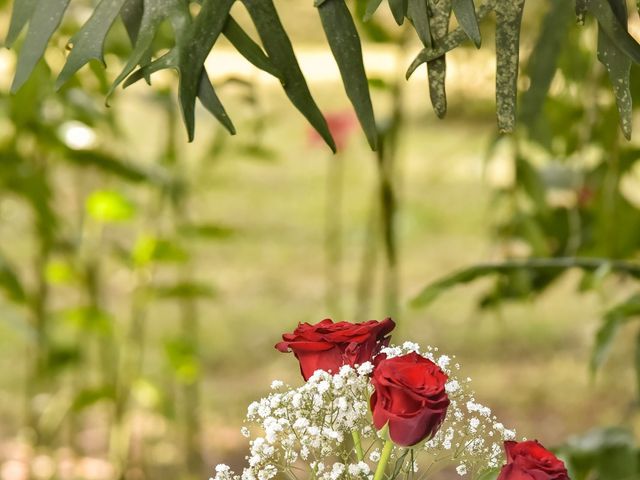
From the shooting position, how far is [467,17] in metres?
0.56

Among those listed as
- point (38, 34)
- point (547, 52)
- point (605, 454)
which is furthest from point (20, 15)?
point (605, 454)

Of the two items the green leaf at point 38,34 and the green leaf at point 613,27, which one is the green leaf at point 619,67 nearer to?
the green leaf at point 613,27

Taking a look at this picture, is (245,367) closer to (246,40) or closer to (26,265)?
(26,265)

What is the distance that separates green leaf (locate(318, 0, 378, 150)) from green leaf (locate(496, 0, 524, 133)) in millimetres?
67

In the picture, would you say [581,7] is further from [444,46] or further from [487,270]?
[487,270]

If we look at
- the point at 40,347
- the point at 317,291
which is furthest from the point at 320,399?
the point at 317,291

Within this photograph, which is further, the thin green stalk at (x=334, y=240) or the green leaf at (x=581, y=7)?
the thin green stalk at (x=334, y=240)

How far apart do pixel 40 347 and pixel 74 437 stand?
0.36 m

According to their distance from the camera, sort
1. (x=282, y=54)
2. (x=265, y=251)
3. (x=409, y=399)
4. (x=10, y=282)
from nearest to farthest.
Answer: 1. (x=409, y=399)
2. (x=282, y=54)
3. (x=10, y=282)
4. (x=265, y=251)

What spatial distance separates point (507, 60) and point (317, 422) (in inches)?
7.7

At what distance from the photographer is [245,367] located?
2973 mm

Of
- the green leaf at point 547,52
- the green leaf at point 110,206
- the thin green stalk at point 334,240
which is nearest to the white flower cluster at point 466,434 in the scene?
the green leaf at point 547,52

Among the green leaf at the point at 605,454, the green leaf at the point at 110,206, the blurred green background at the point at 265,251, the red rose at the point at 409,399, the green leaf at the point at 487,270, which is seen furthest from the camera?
the green leaf at the point at 110,206

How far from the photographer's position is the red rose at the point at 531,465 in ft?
1.70
